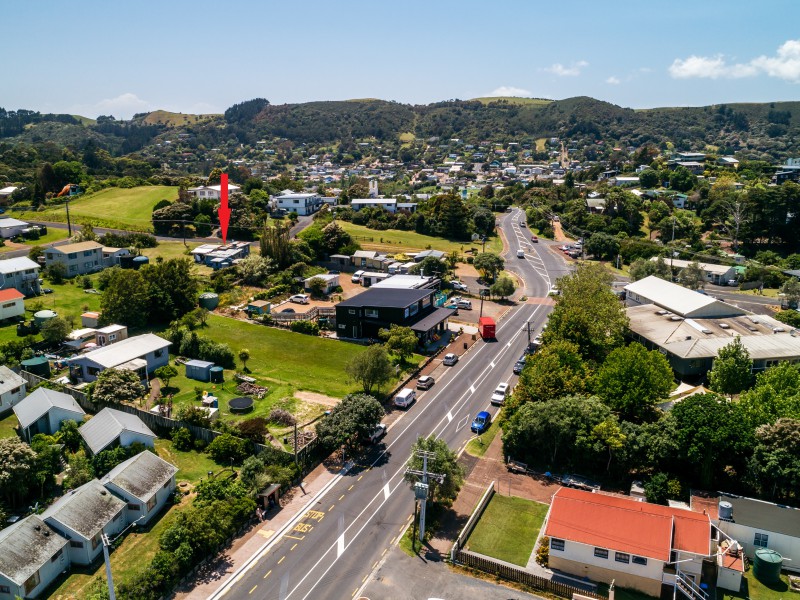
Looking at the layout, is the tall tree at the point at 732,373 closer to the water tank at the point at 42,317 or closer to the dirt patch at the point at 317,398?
the dirt patch at the point at 317,398

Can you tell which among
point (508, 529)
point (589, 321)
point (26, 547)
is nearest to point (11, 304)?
point (26, 547)

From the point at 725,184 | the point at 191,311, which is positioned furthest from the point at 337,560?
the point at 725,184

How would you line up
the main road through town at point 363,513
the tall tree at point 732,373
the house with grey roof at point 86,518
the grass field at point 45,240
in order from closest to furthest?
the main road through town at point 363,513, the house with grey roof at point 86,518, the tall tree at point 732,373, the grass field at point 45,240

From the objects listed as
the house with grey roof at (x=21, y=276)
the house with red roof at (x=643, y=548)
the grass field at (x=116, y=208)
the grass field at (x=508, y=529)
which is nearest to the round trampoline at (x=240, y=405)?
the grass field at (x=508, y=529)

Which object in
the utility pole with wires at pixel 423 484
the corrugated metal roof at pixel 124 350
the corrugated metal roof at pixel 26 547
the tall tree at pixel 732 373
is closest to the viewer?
the corrugated metal roof at pixel 26 547

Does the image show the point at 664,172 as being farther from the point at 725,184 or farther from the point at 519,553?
the point at 519,553

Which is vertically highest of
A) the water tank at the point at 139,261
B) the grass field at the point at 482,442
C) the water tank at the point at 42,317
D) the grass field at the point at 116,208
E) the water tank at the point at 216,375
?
the grass field at the point at 116,208
